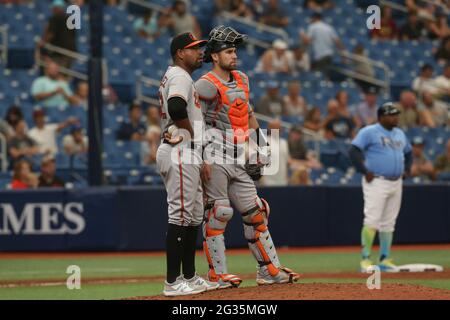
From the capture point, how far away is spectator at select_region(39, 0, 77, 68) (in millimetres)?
19234

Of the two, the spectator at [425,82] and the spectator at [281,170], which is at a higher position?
the spectator at [425,82]

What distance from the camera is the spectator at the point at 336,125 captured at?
61.9ft

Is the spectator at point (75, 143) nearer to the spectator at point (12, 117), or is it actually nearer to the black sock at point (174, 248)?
the spectator at point (12, 117)

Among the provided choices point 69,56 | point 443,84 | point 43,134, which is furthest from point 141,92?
point 443,84

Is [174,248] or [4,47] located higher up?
[4,47]

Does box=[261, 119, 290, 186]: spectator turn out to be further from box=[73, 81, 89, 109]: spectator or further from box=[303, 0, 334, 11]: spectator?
box=[303, 0, 334, 11]: spectator

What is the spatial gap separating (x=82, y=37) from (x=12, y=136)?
473 centimetres

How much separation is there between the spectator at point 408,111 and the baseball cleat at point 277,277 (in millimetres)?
11195

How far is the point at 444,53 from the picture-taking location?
74.9 ft

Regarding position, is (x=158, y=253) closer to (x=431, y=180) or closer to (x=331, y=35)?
(x=431, y=180)

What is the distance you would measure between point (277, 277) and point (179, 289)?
105 cm

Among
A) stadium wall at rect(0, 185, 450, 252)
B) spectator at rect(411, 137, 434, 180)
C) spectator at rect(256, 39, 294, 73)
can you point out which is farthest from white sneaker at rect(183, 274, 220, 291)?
spectator at rect(256, 39, 294, 73)

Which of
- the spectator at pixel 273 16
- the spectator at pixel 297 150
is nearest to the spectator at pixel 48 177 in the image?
the spectator at pixel 297 150

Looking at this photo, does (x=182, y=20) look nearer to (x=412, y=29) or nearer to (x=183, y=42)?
(x=412, y=29)
